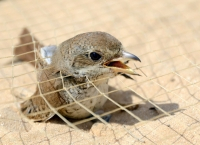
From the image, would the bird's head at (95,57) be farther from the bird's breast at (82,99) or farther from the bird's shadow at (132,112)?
the bird's shadow at (132,112)

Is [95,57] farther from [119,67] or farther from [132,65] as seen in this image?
[132,65]

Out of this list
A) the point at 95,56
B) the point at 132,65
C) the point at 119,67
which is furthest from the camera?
the point at 132,65

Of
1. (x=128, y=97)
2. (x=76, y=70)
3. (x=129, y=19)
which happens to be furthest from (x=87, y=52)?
(x=129, y=19)

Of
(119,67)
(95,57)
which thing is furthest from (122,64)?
(95,57)

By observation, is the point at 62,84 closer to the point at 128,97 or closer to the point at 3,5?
the point at 128,97

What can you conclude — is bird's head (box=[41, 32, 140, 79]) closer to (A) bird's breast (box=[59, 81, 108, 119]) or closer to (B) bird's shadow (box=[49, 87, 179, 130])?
(A) bird's breast (box=[59, 81, 108, 119])

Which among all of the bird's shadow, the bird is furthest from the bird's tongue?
the bird's shadow

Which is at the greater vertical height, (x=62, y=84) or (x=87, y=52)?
(x=87, y=52)
